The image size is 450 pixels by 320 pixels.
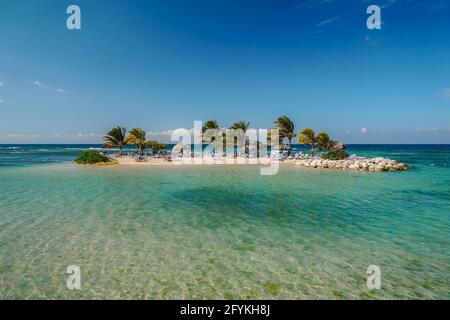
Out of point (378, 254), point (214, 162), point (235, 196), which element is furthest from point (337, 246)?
point (214, 162)

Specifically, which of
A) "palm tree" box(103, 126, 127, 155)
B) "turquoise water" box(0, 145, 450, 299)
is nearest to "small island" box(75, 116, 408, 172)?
"palm tree" box(103, 126, 127, 155)

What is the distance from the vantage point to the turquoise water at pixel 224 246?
6.46 meters

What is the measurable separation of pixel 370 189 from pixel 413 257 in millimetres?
13078

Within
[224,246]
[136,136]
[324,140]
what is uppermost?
[136,136]

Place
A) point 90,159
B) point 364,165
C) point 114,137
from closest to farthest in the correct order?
point 364,165
point 90,159
point 114,137

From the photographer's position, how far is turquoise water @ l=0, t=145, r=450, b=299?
6461mm

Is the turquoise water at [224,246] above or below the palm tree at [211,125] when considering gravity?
below

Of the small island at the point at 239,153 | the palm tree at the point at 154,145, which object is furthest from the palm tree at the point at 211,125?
the palm tree at the point at 154,145

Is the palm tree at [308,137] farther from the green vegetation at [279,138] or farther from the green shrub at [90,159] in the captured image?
the green shrub at [90,159]

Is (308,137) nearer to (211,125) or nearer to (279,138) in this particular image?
(279,138)

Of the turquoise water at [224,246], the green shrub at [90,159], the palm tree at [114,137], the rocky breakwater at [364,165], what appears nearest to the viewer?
the turquoise water at [224,246]

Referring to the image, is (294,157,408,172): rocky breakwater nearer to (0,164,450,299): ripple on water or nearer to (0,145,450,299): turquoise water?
(0,164,450,299): ripple on water

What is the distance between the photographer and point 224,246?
29.5ft

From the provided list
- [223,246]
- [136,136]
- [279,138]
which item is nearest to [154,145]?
[136,136]
